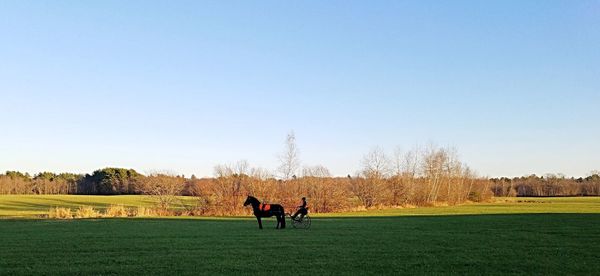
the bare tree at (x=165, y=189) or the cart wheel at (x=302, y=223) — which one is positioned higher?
the bare tree at (x=165, y=189)

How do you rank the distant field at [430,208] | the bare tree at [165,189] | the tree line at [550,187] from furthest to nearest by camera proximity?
the tree line at [550,187] < the bare tree at [165,189] < the distant field at [430,208]

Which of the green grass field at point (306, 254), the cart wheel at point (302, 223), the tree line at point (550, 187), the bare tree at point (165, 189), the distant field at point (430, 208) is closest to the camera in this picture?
the green grass field at point (306, 254)

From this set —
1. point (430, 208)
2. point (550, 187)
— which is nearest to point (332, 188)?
point (430, 208)

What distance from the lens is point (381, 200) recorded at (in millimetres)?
59250

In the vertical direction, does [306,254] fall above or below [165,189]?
below

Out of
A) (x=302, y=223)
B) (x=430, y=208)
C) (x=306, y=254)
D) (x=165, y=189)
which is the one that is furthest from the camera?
(x=430, y=208)

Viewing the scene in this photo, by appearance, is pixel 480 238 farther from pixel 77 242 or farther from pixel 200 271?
pixel 77 242

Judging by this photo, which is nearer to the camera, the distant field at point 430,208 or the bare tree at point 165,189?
the distant field at point 430,208

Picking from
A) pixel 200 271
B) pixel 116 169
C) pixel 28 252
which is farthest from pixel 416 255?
pixel 116 169

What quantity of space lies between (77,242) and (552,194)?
12443 cm

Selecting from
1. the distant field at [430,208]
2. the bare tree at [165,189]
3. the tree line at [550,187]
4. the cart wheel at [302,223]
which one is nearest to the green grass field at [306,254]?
the cart wheel at [302,223]

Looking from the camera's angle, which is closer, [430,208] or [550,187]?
[430,208]

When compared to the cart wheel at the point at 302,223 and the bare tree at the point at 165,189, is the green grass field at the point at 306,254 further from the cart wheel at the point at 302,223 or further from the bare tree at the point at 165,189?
the bare tree at the point at 165,189

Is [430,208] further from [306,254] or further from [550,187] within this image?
[550,187]
